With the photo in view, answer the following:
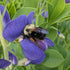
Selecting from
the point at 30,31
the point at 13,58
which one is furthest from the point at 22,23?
the point at 13,58

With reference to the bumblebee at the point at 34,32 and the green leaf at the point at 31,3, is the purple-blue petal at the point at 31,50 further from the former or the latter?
the green leaf at the point at 31,3

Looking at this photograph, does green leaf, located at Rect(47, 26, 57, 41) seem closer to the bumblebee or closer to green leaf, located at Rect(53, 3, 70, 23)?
green leaf, located at Rect(53, 3, 70, 23)

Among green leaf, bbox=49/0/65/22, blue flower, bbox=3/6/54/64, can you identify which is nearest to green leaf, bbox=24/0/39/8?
green leaf, bbox=49/0/65/22

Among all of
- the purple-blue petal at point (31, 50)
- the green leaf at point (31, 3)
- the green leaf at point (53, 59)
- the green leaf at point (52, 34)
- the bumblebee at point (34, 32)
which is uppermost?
the green leaf at point (31, 3)

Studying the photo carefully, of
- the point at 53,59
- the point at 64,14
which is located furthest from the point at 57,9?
the point at 53,59

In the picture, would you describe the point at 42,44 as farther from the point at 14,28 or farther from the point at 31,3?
the point at 31,3

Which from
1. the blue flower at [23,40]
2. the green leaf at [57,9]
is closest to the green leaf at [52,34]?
the green leaf at [57,9]
